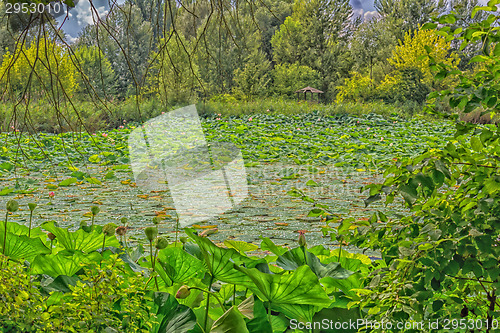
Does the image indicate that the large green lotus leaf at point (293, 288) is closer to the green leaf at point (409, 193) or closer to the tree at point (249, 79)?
the green leaf at point (409, 193)

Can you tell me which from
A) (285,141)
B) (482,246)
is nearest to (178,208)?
(482,246)

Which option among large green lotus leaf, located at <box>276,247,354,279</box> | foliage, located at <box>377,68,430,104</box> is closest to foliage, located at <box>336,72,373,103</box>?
foliage, located at <box>377,68,430,104</box>

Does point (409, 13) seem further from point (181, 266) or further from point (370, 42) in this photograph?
point (181, 266)

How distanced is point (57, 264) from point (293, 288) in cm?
53

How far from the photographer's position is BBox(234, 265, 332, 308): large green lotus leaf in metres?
0.71

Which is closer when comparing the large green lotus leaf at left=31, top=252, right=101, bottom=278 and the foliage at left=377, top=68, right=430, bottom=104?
the large green lotus leaf at left=31, top=252, right=101, bottom=278

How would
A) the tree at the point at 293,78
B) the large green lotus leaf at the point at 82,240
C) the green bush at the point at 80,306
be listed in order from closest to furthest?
the green bush at the point at 80,306 → the large green lotus leaf at the point at 82,240 → the tree at the point at 293,78

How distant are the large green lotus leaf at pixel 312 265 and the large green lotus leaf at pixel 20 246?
0.57 meters

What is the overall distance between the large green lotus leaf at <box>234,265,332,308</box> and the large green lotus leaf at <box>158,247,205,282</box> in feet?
0.72

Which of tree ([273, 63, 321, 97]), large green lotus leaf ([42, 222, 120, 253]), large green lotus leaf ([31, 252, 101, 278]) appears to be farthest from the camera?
tree ([273, 63, 321, 97])

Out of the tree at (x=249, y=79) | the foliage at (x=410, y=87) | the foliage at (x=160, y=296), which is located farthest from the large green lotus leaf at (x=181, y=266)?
the tree at (x=249, y=79)

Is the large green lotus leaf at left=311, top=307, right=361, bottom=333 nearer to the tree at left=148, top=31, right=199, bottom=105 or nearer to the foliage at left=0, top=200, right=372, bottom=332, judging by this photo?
the foliage at left=0, top=200, right=372, bottom=332

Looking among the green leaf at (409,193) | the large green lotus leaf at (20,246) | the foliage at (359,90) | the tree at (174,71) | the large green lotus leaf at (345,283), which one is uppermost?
the tree at (174,71)

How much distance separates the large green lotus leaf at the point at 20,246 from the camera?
35.2 inches
